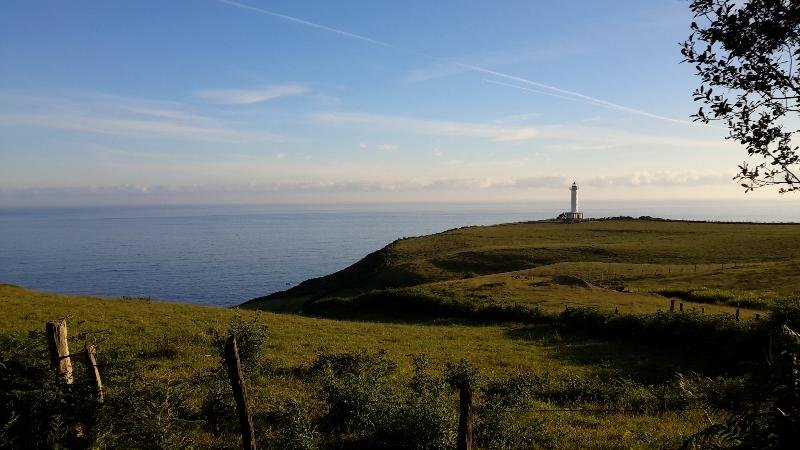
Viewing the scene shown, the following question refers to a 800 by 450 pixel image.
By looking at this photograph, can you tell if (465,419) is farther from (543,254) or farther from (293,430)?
(543,254)

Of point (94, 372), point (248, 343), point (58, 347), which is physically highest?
point (58, 347)

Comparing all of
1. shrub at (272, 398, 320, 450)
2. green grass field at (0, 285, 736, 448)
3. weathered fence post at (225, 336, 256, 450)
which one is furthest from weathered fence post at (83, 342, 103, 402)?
shrub at (272, 398, 320, 450)

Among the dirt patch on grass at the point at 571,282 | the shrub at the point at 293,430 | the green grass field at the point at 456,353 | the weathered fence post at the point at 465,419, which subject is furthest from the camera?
the dirt patch on grass at the point at 571,282

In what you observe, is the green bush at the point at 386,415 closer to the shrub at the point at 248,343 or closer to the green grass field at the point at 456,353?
the green grass field at the point at 456,353

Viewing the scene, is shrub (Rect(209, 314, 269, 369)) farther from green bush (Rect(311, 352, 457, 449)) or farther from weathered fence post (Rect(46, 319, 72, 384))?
weathered fence post (Rect(46, 319, 72, 384))

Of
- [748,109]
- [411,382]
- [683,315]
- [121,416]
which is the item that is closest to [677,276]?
[683,315]

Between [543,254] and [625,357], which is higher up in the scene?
[543,254]

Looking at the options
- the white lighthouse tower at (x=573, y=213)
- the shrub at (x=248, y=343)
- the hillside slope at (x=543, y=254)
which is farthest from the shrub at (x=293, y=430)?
the white lighthouse tower at (x=573, y=213)

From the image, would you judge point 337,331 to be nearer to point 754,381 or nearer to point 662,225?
point 754,381

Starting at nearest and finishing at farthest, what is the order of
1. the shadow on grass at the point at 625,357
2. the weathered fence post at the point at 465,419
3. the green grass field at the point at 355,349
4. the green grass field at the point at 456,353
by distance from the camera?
the weathered fence post at the point at 465,419 < the green grass field at the point at 456,353 < the green grass field at the point at 355,349 < the shadow on grass at the point at 625,357

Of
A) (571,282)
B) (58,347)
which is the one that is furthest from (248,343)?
(571,282)

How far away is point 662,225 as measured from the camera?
10994cm

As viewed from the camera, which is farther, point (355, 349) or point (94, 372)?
point (355, 349)

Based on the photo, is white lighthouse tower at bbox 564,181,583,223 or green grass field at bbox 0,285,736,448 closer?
green grass field at bbox 0,285,736,448
